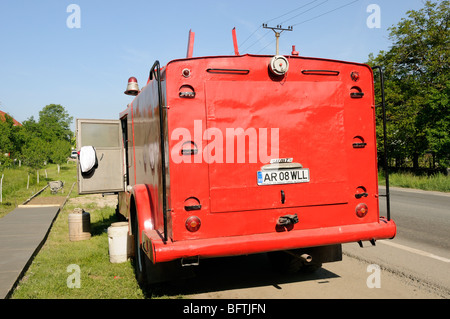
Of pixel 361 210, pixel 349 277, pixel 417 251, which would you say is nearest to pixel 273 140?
pixel 361 210

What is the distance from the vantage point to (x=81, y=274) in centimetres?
582

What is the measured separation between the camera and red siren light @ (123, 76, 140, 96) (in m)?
6.92

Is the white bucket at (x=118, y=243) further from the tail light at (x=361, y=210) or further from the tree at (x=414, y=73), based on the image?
the tree at (x=414, y=73)

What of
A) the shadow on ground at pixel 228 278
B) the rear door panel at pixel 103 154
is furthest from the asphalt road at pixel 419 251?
the rear door panel at pixel 103 154

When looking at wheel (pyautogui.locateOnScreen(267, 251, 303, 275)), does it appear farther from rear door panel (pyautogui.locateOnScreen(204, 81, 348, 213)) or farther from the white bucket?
the white bucket

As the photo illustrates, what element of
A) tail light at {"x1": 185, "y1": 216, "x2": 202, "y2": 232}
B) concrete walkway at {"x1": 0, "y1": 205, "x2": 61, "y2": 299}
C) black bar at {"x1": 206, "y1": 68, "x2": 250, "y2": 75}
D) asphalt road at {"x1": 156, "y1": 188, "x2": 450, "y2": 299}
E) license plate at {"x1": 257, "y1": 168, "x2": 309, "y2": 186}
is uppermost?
black bar at {"x1": 206, "y1": 68, "x2": 250, "y2": 75}

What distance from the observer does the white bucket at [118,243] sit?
636 cm

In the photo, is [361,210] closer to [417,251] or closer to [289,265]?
[289,265]

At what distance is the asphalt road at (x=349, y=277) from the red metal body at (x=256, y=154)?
91cm

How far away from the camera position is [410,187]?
18859 millimetres

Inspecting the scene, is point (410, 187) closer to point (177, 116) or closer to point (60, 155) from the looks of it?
point (177, 116)

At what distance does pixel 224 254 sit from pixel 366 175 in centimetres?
199

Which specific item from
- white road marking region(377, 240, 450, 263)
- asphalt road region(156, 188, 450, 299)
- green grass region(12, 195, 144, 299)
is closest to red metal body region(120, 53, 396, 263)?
asphalt road region(156, 188, 450, 299)

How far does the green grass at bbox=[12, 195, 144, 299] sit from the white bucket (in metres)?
0.13
